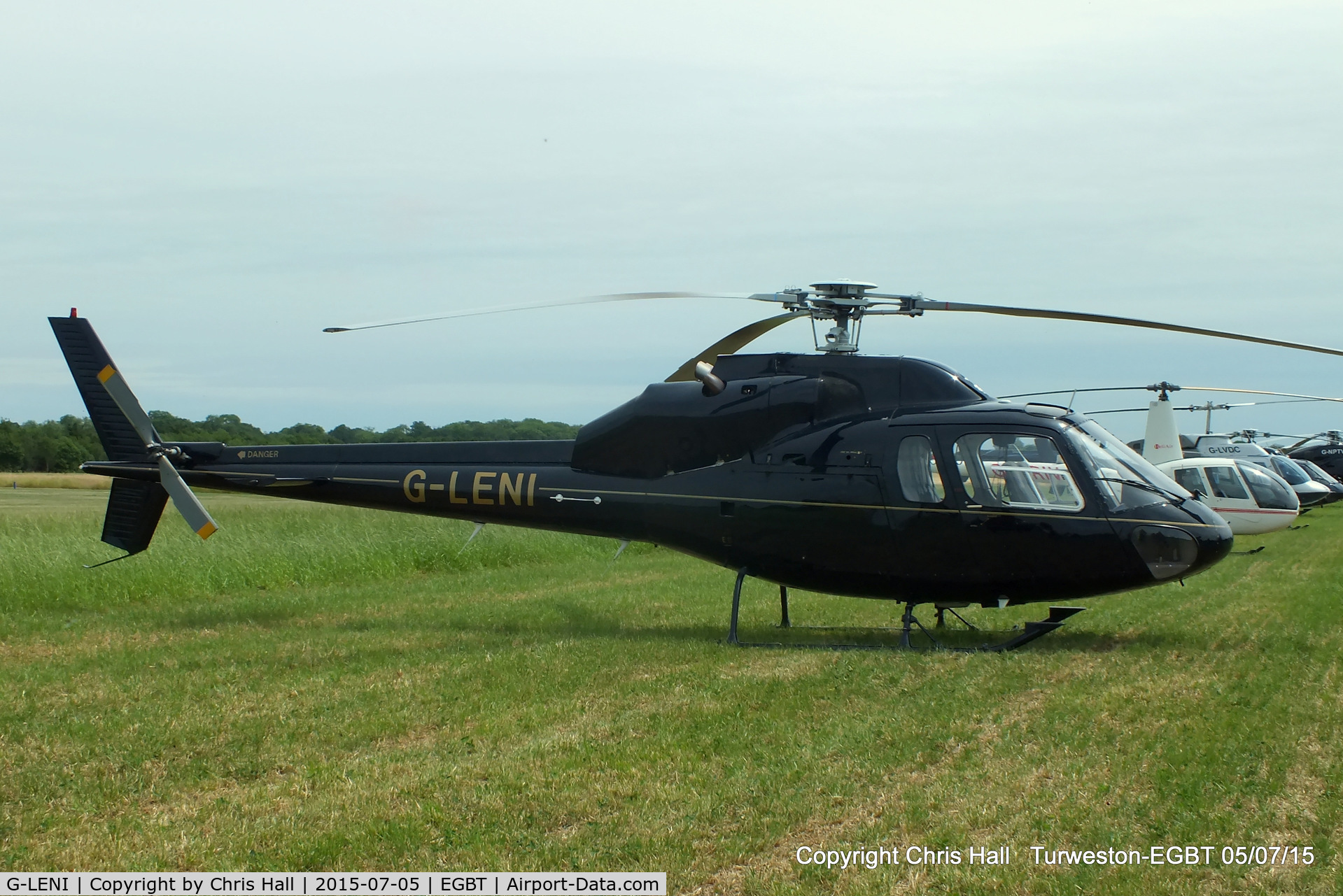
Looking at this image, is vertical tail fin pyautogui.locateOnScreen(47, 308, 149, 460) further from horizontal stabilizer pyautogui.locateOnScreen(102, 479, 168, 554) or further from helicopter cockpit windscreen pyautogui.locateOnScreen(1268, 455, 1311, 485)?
helicopter cockpit windscreen pyautogui.locateOnScreen(1268, 455, 1311, 485)

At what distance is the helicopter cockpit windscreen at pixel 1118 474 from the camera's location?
10.1 meters

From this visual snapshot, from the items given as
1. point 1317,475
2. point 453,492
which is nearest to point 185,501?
point 453,492

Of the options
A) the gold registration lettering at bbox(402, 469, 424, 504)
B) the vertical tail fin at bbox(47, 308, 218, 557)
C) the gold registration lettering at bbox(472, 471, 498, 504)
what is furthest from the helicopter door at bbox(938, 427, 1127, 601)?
the vertical tail fin at bbox(47, 308, 218, 557)

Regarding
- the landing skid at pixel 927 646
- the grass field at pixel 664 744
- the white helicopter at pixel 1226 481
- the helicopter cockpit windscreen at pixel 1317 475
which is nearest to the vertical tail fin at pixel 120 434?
the grass field at pixel 664 744

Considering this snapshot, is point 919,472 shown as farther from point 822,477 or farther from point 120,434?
point 120,434

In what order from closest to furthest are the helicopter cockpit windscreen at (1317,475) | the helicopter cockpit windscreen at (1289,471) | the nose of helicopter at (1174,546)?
1. the nose of helicopter at (1174,546)
2. the helicopter cockpit windscreen at (1289,471)
3. the helicopter cockpit windscreen at (1317,475)

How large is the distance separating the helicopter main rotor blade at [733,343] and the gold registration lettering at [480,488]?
229 centimetres

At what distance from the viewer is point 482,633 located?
11.8 metres

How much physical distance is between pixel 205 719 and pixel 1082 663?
6.92m

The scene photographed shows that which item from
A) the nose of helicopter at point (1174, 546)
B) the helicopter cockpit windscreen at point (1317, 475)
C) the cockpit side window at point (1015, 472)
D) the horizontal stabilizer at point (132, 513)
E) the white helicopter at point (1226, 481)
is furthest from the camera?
the helicopter cockpit windscreen at point (1317, 475)

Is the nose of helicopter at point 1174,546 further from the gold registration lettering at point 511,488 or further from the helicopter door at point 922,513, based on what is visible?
the gold registration lettering at point 511,488

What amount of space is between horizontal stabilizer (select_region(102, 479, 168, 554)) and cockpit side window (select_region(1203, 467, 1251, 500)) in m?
21.4

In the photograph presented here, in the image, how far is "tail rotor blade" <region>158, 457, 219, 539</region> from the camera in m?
12.1

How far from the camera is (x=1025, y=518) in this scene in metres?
10.1
